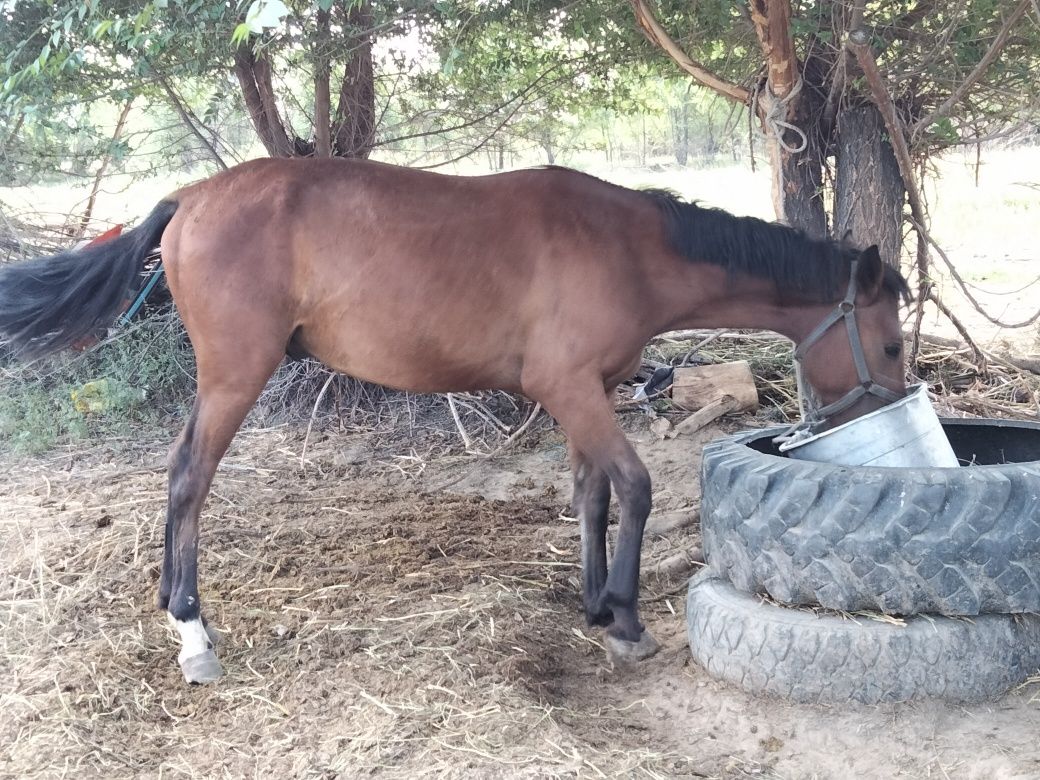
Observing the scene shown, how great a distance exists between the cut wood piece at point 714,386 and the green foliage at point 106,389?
385 centimetres

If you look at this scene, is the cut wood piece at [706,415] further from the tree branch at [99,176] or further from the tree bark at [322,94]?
the tree branch at [99,176]

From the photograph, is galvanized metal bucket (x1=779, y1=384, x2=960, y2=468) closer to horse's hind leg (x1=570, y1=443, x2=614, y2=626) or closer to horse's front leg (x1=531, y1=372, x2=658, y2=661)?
horse's front leg (x1=531, y1=372, x2=658, y2=661)

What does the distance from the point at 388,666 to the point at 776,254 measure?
2212 millimetres

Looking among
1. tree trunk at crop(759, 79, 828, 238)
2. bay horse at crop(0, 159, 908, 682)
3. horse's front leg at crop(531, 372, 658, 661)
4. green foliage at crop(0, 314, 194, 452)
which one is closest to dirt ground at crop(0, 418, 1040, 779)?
horse's front leg at crop(531, 372, 658, 661)

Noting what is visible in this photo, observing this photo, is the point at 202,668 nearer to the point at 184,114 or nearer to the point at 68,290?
the point at 68,290

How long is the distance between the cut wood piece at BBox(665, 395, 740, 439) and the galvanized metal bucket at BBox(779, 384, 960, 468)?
2605mm

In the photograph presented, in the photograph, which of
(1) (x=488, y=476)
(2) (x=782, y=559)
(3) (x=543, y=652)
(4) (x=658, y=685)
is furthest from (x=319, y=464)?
(2) (x=782, y=559)

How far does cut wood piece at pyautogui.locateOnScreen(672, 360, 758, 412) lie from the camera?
6039 mm

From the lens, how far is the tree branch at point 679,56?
4.75 metres

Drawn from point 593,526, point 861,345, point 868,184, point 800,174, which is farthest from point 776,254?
point 868,184

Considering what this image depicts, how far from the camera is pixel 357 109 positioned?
689 centimetres

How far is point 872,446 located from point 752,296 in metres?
0.86

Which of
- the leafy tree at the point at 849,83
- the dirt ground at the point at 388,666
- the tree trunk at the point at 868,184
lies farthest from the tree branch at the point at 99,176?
the tree trunk at the point at 868,184

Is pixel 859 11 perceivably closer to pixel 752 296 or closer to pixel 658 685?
pixel 752 296
